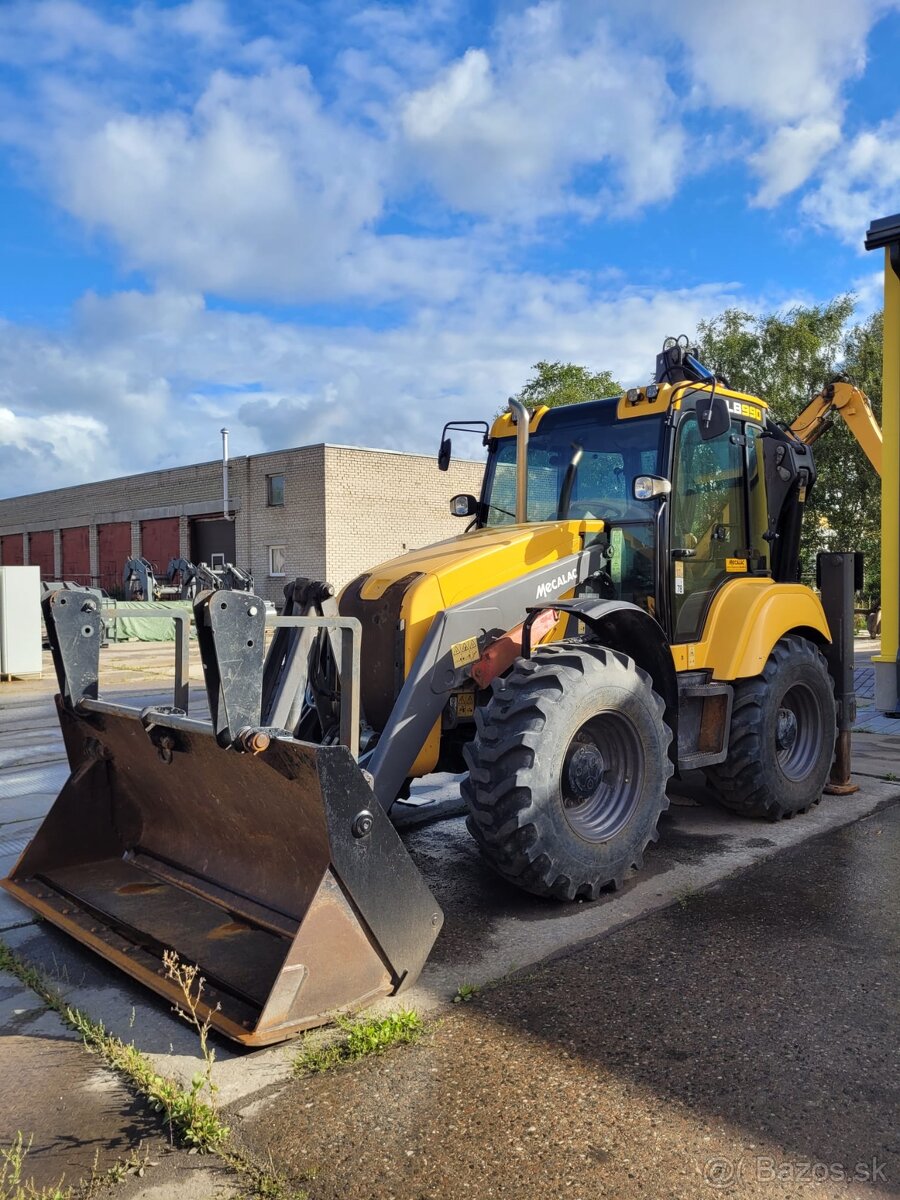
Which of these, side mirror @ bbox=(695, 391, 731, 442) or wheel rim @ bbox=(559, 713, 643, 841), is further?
side mirror @ bbox=(695, 391, 731, 442)

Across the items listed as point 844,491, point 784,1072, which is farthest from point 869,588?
point 784,1072

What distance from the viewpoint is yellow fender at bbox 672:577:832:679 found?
5.52m

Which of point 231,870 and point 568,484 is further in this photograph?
point 568,484

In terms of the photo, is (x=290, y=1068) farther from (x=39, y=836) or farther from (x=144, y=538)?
(x=144, y=538)

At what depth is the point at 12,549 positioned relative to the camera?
4472 centimetres

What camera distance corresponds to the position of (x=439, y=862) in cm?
520

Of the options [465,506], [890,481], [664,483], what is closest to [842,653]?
[890,481]

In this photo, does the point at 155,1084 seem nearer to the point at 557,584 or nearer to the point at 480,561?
the point at 480,561

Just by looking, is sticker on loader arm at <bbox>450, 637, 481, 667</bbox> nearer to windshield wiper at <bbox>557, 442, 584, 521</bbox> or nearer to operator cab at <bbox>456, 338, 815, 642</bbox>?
operator cab at <bbox>456, 338, 815, 642</bbox>

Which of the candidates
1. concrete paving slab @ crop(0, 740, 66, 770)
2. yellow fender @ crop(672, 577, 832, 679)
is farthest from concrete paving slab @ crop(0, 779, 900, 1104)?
concrete paving slab @ crop(0, 740, 66, 770)

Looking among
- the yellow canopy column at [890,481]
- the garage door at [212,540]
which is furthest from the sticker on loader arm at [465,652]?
the garage door at [212,540]

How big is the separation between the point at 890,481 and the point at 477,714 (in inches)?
144

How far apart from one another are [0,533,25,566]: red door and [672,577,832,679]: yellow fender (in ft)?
141

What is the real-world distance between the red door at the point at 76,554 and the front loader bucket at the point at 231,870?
118 feet
